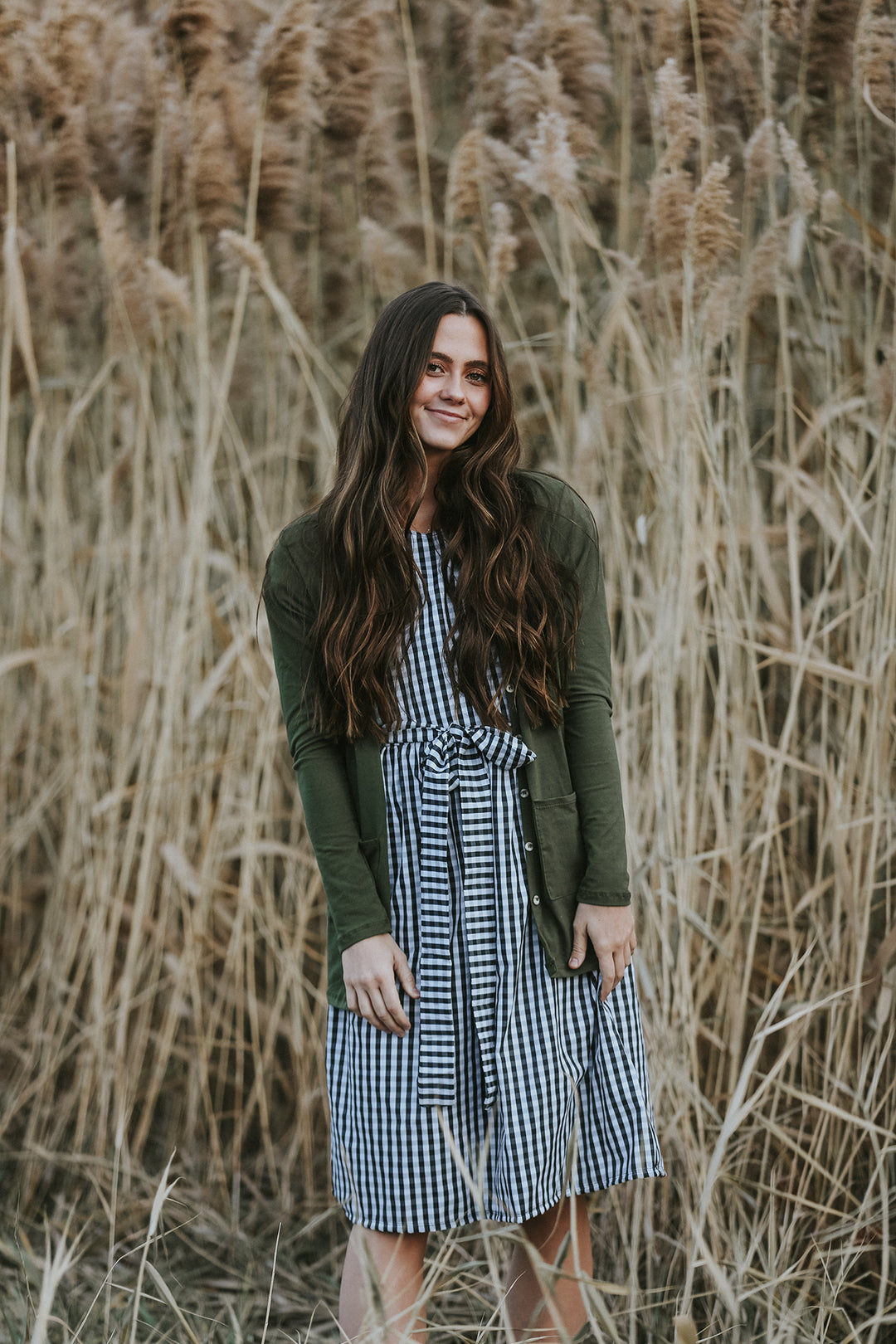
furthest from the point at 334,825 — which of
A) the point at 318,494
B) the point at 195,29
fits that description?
the point at 195,29

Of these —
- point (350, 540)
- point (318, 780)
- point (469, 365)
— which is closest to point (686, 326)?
point (469, 365)

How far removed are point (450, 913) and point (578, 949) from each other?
0.51 ft

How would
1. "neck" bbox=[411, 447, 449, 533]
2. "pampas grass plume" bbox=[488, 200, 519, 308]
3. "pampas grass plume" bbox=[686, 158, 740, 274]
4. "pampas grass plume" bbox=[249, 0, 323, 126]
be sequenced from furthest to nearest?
1. "pampas grass plume" bbox=[249, 0, 323, 126]
2. "pampas grass plume" bbox=[488, 200, 519, 308]
3. "pampas grass plume" bbox=[686, 158, 740, 274]
4. "neck" bbox=[411, 447, 449, 533]

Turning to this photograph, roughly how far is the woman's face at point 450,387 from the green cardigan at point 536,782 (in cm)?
12

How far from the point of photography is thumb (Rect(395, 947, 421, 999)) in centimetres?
113

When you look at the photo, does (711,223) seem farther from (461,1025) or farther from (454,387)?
(461,1025)

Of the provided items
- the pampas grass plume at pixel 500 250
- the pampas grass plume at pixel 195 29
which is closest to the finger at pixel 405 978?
the pampas grass plume at pixel 500 250

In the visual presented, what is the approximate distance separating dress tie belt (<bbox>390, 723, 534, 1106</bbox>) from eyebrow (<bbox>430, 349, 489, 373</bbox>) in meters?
0.43

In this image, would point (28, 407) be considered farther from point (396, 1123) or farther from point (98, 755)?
point (396, 1123)

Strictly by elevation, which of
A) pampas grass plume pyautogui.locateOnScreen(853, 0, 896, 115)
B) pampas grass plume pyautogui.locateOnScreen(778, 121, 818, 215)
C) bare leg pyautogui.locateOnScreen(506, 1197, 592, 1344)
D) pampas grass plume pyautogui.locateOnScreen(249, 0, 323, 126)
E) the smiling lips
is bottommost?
bare leg pyautogui.locateOnScreen(506, 1197, 592, 1344)

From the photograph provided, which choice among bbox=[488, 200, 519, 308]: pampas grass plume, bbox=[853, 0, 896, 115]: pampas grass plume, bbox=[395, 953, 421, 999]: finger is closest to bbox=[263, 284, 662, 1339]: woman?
bbox=[395, 953, 421, 999]: finger

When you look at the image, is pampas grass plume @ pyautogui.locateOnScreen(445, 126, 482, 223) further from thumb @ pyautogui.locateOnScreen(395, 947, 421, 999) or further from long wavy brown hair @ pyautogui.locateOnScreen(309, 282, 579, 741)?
thumb @ pyautogui.locateOnScreen(395, 947, 421, 999)

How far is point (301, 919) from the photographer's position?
1.69 metres

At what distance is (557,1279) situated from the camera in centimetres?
117
